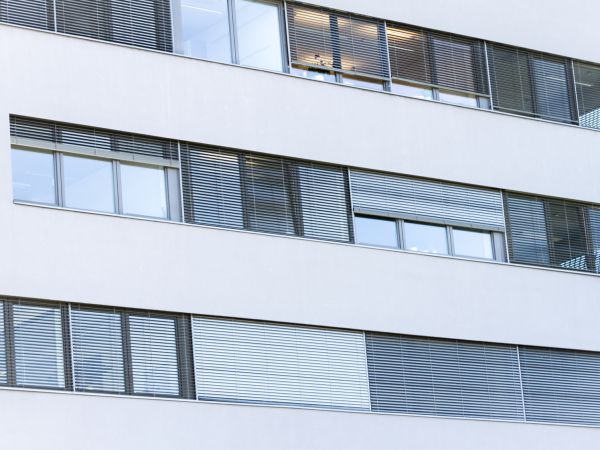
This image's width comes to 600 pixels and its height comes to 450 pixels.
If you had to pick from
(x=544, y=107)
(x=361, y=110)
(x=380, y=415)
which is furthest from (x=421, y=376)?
(x=544, y=107)

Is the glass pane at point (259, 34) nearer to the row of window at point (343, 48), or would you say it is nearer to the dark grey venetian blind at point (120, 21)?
the row of window at point (343, 48)

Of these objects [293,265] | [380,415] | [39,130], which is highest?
[39,130]

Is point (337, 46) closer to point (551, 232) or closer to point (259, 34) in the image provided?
point (259, 34)

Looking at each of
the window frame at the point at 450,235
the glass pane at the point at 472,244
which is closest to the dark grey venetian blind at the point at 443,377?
the window frame at the point at 450,235

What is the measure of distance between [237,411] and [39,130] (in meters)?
4.62

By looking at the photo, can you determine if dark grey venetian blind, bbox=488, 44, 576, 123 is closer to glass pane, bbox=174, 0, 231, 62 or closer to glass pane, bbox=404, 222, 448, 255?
glass pane, bbox=404, 222, 448, 255

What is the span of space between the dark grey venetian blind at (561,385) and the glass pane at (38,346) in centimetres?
796

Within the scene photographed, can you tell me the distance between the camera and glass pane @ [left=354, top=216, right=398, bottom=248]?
22781 millimetres

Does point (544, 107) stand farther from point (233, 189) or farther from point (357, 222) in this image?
point (233, 189)

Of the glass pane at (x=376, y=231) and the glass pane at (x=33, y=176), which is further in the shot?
the glass pane at (x=376, y=231)

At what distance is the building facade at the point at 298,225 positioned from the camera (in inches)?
776

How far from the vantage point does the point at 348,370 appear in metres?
21.8

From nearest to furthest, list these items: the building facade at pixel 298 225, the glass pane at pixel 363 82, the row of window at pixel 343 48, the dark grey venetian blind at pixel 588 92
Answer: the building facade at pixel 298 225
the row of window at pixel 343 48
the glass pane at pixel 363 82
the dark grey venetian blind at pixel 588 92

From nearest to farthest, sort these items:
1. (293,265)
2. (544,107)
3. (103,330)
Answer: (103,330) < (293,265) < (544,107)
